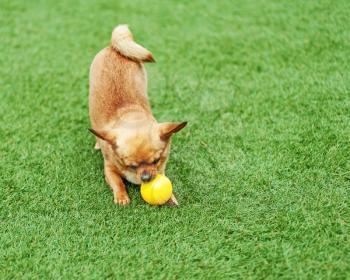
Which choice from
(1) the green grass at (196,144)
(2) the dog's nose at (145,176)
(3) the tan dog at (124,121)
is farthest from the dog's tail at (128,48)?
(2) the dog's nose at (145,176)

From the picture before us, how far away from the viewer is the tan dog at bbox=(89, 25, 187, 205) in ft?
9.62

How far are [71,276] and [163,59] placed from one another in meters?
2.46

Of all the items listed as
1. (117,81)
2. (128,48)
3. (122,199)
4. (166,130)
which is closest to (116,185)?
(122,199)

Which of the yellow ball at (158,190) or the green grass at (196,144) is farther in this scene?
the yellow ball at (158,190)

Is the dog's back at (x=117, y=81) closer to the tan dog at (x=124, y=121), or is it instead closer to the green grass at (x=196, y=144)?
the tan dog at (x=124, y=121)

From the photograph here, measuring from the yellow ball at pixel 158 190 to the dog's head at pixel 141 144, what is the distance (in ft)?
0.15

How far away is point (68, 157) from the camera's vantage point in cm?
356

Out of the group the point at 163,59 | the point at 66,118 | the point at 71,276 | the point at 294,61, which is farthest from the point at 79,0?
the point at 71,276

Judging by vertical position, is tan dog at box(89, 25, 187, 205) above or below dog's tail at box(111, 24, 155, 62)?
below

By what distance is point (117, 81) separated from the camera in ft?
11.2

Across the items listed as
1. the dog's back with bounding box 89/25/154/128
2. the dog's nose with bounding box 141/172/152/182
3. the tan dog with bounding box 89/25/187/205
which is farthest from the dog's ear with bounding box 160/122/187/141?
the dog's back with bounding box 89/25/154/128

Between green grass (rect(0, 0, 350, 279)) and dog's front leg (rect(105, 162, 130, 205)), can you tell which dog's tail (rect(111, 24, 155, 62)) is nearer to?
green grass (rect(0, 0, 350, 279))

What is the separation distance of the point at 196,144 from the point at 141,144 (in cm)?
79

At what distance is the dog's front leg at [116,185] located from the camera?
3.13 meters
